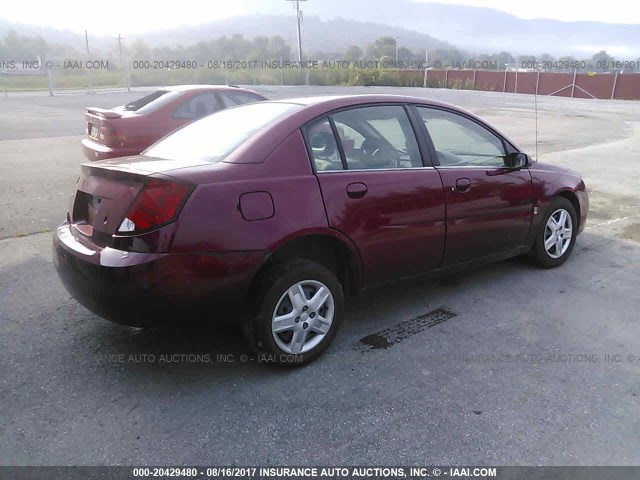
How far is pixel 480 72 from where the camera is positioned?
41.7m

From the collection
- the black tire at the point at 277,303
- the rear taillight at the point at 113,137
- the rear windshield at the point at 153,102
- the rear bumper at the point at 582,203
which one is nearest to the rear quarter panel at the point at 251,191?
the black tire at the point at 277,303

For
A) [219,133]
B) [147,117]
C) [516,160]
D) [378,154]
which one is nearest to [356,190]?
[378,154]

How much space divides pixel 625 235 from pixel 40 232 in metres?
6.15

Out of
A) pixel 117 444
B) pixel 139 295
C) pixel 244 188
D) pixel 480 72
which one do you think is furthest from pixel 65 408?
pixel 480 72

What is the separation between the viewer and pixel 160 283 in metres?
2.88

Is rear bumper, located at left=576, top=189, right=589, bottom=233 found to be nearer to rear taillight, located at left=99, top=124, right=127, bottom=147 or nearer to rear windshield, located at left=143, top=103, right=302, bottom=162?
rear windshield, located at left=143, top=103, right=302, bottom=162

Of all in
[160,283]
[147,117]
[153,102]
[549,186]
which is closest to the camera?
[160,283]

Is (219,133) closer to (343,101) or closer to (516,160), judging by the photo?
(343,101)

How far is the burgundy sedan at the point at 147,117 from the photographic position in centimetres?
755

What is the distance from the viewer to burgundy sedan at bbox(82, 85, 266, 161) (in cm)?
755

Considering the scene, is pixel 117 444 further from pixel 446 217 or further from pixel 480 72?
pixel 480 72

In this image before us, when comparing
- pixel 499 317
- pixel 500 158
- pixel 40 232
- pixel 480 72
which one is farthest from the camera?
pixel 480 72

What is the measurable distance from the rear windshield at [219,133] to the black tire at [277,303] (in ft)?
2.49

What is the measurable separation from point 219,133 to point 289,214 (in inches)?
37.6
